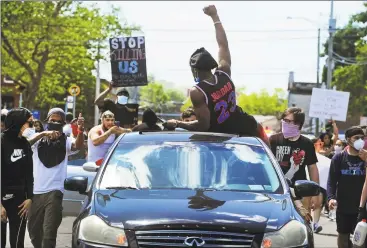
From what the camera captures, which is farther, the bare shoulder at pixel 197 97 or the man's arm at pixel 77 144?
the man's arm at pixel 77 144

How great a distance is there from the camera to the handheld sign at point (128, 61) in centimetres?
1759

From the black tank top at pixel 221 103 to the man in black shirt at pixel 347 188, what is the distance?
4.59ft

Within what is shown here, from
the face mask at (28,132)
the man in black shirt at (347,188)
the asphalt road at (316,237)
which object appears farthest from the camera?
the asphalt road at (316,237)

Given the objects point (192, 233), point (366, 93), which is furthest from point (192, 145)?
point (366, 93)

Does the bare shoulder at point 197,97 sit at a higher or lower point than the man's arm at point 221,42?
lower

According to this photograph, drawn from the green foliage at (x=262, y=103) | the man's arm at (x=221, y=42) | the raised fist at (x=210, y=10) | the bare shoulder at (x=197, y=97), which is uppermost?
the raised fist at (x=210, y=10)

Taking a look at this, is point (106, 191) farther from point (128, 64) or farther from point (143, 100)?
point (143, 100)

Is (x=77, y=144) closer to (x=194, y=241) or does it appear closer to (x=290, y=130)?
(x=290, y=130)

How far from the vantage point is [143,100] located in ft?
521

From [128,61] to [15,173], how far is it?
1074cm

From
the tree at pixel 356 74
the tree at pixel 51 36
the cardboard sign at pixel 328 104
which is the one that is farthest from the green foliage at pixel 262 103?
the cardboard sign at pixel 328 104

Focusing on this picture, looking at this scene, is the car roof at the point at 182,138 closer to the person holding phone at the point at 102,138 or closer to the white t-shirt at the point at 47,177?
the white t-shirt at the point at 47,177

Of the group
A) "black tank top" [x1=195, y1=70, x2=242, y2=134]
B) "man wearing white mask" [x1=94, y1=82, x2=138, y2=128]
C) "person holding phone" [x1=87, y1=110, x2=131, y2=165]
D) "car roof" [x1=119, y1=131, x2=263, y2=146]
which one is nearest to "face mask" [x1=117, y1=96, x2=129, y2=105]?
"man wearing white mask" [x1=94, y1=82, x2=138, y2=128]

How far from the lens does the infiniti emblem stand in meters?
5.01
